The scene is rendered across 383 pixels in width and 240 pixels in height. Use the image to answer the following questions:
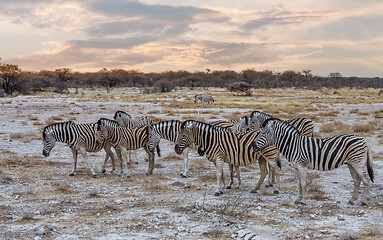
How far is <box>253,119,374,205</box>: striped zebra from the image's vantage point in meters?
7.35

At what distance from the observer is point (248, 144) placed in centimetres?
832

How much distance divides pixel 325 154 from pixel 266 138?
1.26m

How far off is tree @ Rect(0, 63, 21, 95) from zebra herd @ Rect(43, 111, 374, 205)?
54407 millimetres

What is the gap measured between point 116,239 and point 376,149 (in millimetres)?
12153

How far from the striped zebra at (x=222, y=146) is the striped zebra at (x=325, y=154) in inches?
23.0

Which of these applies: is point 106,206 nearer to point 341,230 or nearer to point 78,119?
point 341,230

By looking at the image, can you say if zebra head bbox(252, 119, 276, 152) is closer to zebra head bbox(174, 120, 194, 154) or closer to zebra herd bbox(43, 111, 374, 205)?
zebra herd bbox(43, 111, 374, 205)

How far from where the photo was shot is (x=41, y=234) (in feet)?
19.4

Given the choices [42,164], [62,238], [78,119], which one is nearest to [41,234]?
[62,238]

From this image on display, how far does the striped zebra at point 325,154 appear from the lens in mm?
7348

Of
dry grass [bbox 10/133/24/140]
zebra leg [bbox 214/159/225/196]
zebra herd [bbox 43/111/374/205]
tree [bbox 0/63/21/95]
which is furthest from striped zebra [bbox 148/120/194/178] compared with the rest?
tree [bbox 0/63/21/95]

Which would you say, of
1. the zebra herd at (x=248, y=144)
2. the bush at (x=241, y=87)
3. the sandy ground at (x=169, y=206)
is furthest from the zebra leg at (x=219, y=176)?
the bush at (x=241, y=87)

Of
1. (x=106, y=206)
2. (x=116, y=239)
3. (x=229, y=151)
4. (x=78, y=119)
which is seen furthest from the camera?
(x=78, y=119)

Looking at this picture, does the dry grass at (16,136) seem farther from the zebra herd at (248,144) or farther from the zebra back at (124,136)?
the zebra back at (124,136)
